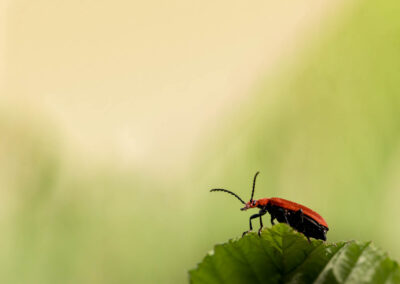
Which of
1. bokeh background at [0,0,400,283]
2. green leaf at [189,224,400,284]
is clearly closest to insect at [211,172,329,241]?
green leaf at [189,224,400,284]

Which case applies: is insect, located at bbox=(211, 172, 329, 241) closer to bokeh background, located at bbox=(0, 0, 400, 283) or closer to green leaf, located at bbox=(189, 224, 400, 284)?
green leaf, located at bbox=(189, 224, 400, 284)

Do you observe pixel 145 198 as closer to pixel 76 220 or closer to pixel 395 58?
pixel 76 220

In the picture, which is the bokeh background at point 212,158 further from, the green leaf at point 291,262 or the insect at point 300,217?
the green leaf at point 291,262

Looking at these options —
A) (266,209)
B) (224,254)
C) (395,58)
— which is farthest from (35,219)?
(224,254)

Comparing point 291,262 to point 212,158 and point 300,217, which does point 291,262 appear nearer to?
point 300,217

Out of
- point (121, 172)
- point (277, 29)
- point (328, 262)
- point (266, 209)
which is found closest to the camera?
point (328, 262)

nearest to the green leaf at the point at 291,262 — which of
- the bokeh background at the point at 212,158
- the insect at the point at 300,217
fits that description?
the insect at the point at 300,217

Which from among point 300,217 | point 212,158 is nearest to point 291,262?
point 300,217
